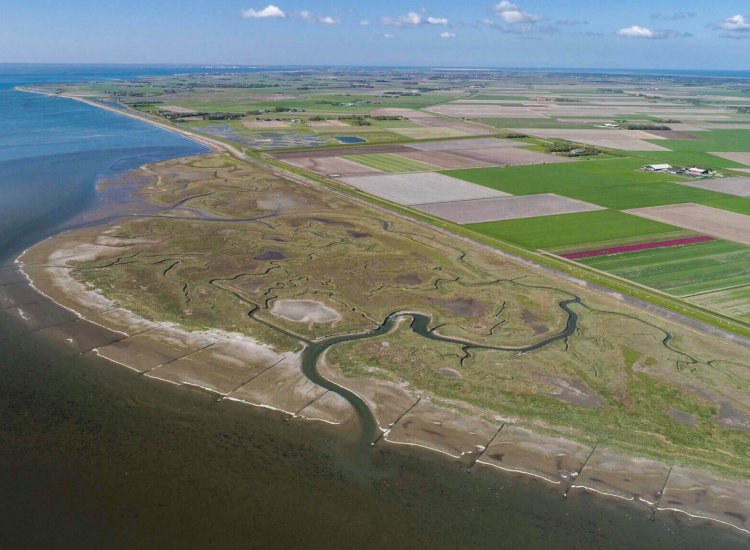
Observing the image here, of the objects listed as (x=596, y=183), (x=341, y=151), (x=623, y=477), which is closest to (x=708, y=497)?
(x=623, y=477)

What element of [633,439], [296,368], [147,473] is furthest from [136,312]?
[633,439]

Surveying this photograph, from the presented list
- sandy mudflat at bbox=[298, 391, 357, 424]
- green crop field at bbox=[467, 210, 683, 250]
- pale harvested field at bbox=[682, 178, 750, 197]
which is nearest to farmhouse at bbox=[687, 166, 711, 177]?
pale harvested field at bbox=[682, 178, 750, 197]

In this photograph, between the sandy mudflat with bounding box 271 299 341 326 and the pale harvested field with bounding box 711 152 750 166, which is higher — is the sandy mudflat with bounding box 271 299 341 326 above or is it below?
below

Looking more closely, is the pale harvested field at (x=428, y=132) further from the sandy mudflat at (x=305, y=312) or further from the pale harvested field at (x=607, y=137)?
the sandy mudflat at (x=305, y=312)

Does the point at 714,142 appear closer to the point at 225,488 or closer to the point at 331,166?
the point at 331,166

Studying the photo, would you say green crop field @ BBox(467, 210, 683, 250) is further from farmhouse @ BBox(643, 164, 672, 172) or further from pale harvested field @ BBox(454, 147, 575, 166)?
pale harvested field @ BBox(454, 147, 575, 166)

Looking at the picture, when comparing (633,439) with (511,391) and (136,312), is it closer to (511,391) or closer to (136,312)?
(511,391)
